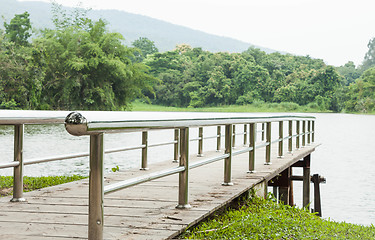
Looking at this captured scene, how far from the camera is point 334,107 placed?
70.9 meters

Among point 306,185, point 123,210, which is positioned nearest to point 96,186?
point 123,210

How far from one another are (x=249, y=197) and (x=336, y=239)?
1336mm

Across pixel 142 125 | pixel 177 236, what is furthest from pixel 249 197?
pixel 142 125

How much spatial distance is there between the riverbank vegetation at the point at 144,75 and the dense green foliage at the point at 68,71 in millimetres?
64

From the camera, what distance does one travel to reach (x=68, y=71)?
36625 mm

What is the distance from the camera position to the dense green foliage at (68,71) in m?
33.4

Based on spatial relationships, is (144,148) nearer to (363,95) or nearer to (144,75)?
(144,75)

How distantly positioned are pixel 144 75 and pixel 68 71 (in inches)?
241

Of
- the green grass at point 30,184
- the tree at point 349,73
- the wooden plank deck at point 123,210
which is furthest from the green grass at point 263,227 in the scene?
the tree at point 349,73

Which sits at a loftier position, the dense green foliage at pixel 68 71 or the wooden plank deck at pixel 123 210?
the dense green foliage at pixel 68 71

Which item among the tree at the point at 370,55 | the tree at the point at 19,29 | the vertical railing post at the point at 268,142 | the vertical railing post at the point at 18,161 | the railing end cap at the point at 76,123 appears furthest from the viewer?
the tree at the point at 370,55

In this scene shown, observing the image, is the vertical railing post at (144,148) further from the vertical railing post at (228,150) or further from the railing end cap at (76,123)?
the railing end cap at (76,123)

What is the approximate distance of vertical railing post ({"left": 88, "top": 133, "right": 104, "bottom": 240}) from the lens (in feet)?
9.68

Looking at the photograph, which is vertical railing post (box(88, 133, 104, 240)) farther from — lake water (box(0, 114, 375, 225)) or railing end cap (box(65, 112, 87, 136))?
lake water (box(0, 114, 375, 225))
